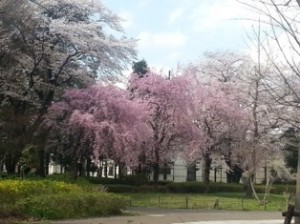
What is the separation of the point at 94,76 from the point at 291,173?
2560cm

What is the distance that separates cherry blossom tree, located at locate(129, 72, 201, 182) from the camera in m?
39.6

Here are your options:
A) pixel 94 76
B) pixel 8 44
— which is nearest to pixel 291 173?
pixel 94 76

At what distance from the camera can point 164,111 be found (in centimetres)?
3988

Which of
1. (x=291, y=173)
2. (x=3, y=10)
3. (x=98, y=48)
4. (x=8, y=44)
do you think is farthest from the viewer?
(x=291, y=173)

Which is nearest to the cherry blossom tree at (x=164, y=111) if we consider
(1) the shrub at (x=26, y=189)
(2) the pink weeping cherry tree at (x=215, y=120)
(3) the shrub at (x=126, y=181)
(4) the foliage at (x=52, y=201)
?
(2) the pink weeping cherry tree at (x=215, y=120)

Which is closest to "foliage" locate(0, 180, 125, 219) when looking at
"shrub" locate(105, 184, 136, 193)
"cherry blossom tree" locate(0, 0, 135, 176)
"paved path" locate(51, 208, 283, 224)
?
"paved path" locate(51, 208, 283, 224)

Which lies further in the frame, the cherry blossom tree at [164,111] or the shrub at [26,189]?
the cherry blossom tree at [164,111]

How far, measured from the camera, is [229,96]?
135 feet

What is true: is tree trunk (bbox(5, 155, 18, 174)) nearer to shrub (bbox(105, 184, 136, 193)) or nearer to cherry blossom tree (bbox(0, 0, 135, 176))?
cherry blossom tree (bbox(0, 0, 135, 176))

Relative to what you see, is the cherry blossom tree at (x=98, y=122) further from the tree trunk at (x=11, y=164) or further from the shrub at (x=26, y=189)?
the shrub at (x=26, y=189)

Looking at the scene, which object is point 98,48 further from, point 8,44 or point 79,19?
point 8,44

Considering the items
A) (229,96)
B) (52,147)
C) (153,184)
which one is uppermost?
(229,96)

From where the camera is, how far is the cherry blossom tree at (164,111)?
39.6 meters

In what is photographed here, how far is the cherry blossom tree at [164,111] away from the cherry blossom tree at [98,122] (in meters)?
4.18
